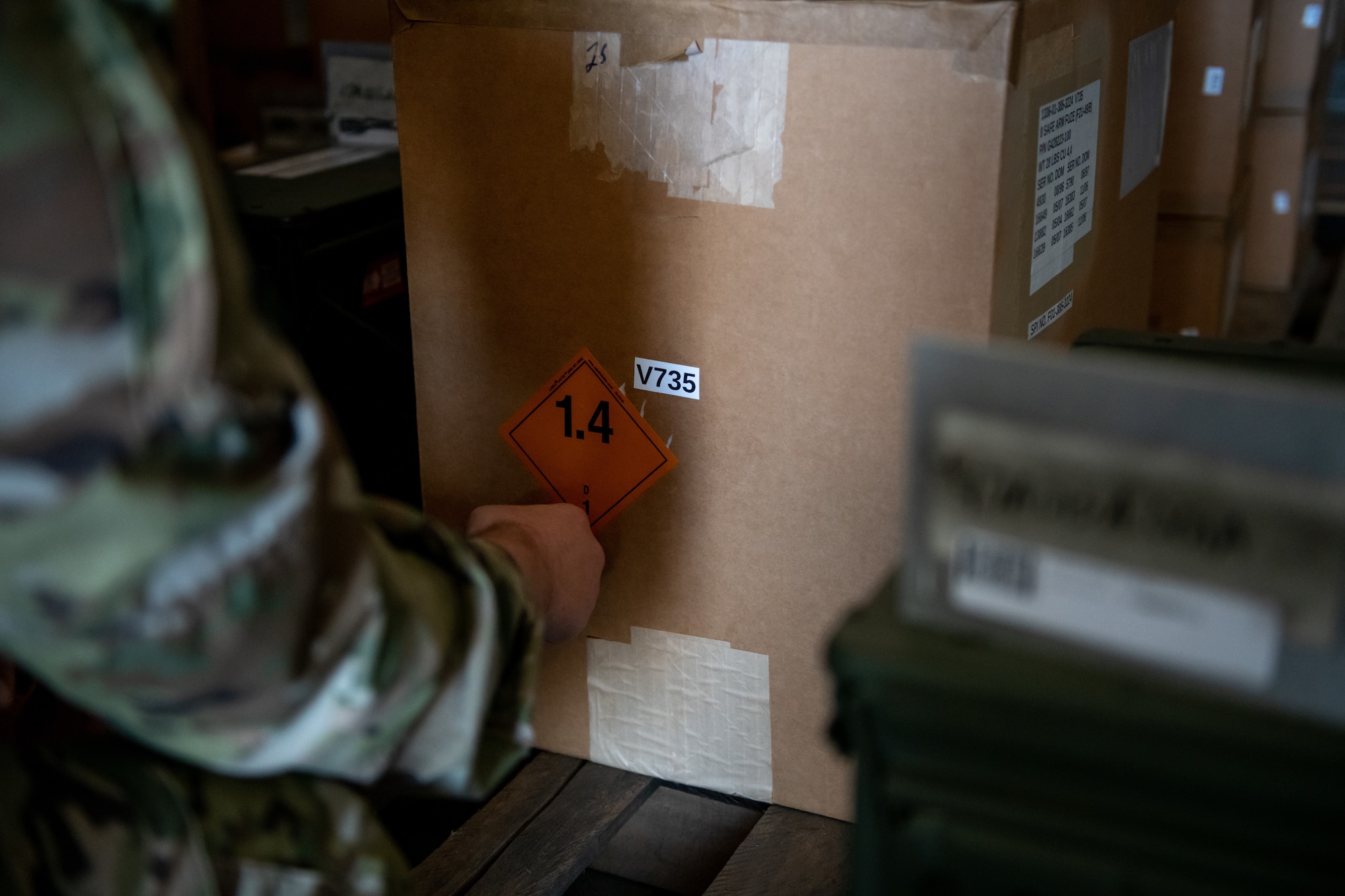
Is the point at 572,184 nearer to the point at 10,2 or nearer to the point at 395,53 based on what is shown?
the point at 395,53

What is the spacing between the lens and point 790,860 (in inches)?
37.4

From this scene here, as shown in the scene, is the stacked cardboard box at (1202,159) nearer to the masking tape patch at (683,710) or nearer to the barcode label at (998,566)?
the masking tape patch at (683,710)

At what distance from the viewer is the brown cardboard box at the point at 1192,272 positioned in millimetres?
1698

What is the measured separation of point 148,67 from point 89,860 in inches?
15.3

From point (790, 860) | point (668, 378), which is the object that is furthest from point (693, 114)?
point (790, 860)

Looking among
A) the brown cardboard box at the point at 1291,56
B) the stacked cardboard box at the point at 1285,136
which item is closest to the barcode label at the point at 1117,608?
the stacked cardboard box at the point at 1285,136

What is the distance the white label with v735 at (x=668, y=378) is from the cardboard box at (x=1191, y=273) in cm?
103

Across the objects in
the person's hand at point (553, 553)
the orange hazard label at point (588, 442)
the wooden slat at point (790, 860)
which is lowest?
the wooden slat at point (790, 860)

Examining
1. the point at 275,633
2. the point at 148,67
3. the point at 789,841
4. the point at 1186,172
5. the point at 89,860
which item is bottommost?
the point at 789,841

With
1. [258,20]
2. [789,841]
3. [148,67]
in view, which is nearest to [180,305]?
[148,67]

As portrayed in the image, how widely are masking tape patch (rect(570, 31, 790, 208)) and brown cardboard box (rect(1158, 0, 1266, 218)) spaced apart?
104 centimetres

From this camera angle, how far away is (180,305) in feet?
1.61

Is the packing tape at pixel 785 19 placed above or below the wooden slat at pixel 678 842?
above

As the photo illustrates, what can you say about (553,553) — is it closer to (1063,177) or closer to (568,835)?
(568,835)
